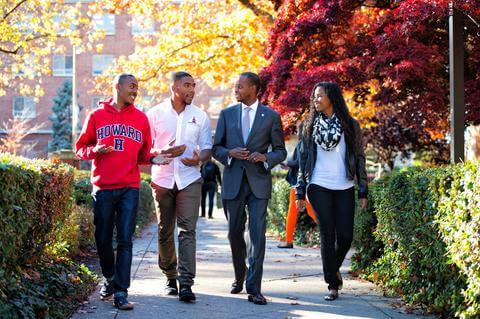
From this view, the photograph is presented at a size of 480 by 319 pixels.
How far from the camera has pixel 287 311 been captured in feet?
21.3

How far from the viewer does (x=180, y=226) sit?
700 cm

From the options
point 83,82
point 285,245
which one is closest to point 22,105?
point 83,82

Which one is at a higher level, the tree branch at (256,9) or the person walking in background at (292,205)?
the tree branch at (256,9)

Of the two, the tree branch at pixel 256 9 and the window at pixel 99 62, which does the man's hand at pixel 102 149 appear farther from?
the window at pixel 99 62

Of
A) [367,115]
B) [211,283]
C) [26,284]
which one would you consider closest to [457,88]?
[211,283]

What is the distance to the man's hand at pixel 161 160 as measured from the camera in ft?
22.0

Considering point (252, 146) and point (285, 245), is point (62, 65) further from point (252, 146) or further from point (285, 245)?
point (252, 146)

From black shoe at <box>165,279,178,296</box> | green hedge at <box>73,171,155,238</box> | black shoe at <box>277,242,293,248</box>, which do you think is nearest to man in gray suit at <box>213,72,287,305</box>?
black shoe at <box>165,279,178,296</box>

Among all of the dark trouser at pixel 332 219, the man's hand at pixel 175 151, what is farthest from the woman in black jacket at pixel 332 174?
the man's hand at pixel 175 151

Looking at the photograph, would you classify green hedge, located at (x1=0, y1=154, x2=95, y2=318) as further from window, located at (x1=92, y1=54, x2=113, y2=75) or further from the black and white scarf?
window, located at (x1=92, y1=54, x2=113, y2=75)

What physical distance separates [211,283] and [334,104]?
7.37 ft

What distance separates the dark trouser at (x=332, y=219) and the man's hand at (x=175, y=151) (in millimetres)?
1270

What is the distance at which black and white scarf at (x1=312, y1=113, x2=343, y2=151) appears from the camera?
282 inches

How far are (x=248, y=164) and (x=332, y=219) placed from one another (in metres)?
0.93
